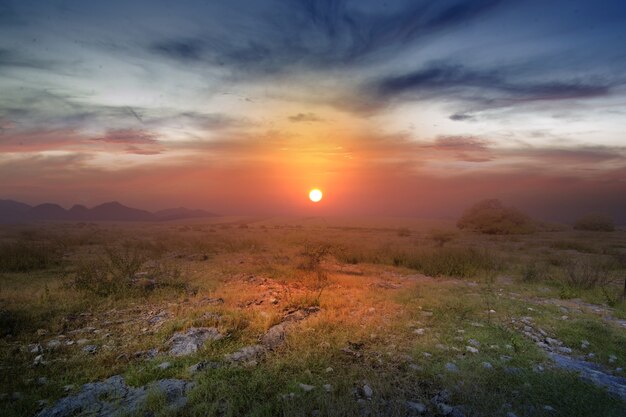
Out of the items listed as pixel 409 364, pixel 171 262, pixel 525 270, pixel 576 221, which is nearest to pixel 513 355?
pixel 409 364

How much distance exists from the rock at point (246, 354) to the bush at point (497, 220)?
35.5 m

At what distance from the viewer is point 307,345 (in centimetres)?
620

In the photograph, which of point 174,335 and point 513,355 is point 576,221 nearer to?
point 513,355

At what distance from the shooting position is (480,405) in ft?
14.8

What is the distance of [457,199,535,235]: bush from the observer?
120 feet

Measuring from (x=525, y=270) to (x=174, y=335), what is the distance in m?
12.8

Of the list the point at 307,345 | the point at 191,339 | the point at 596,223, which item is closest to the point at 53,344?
the point at 191,339

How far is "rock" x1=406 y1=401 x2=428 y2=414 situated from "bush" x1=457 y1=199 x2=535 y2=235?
35.8m

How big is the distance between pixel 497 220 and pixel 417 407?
1469 inches

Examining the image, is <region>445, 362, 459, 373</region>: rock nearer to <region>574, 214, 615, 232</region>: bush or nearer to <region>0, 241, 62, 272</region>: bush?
<region>0, 241, 62, 272</region>: bush

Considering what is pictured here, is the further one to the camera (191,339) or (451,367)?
(191,339)

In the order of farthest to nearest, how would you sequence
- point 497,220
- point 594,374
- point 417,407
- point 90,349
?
1. point 497,220
2. point 90,349
3. point 594,374
4. point 417,407

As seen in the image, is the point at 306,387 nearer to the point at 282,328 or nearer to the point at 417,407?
the point at 417,407

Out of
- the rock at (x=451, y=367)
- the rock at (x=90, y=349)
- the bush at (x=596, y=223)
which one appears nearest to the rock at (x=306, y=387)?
the rock at (x=451, y=367)
